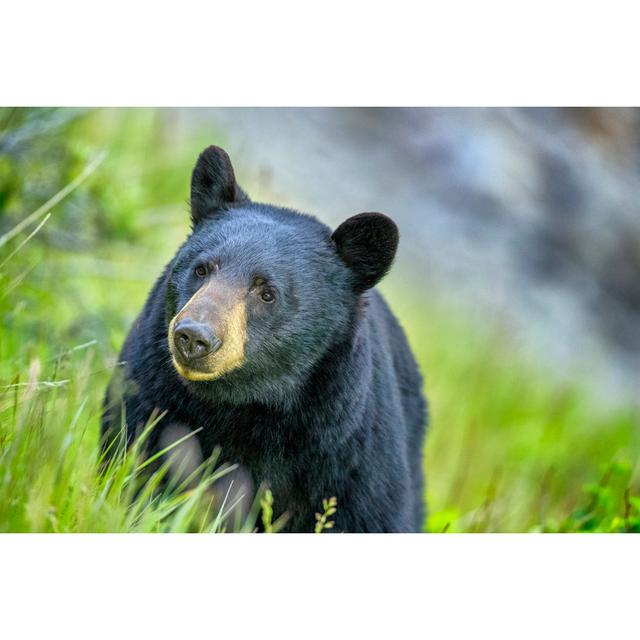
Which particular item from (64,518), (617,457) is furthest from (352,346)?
(617,457)

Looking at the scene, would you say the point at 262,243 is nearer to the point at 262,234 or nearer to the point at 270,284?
the point at 262,234

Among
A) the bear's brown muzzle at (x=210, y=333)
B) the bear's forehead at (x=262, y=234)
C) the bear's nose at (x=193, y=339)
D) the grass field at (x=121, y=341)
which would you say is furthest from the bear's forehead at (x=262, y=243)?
the grass field at (x=121, y=341)

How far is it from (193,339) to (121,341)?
183cm

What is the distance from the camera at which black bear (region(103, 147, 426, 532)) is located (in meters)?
3.98

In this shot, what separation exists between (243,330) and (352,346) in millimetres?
507

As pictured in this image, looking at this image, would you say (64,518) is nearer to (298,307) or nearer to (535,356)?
(298,307)

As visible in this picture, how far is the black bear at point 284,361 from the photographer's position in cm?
398

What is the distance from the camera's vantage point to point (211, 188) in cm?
432

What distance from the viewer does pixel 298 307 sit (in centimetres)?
402

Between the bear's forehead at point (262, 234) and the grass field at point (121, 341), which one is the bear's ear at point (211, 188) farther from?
the grass field at point (121, 341)

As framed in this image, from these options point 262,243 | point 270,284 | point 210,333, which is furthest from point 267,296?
point 210,333

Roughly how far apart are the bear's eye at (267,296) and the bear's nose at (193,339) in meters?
0.36

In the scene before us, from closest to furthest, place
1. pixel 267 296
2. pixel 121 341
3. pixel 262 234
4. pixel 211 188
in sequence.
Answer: pixel 267 296 → pixel 262 234 → pixel 211 188 → pixel 121 341

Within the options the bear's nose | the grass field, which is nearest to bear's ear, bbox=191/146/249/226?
the grass field
